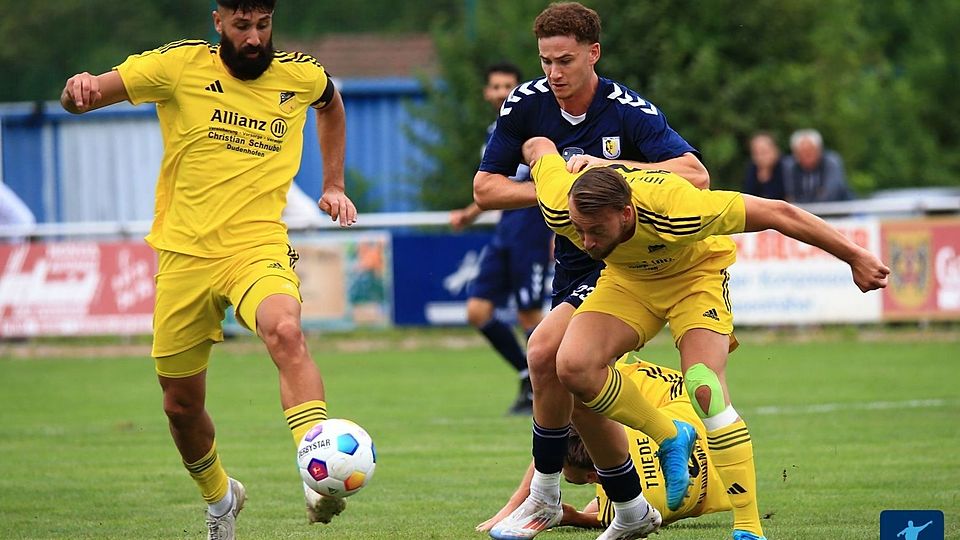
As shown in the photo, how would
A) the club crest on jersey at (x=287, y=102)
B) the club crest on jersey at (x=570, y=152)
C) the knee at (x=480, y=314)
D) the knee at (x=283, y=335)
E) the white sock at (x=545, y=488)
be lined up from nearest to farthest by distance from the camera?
the knee at (x=283, y=335), the club crest on jersey at (x=287, y=102), the white sock at (x=545, y=488), the club crest on jersey at (x=570, y=152), the knee at (x=480, y=314)

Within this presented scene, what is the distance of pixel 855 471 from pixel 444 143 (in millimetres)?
15732

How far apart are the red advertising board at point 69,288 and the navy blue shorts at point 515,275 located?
23.5 ft

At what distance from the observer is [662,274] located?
22.1 feet

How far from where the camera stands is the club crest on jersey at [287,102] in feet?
22.6

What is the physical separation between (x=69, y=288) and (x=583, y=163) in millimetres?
12865

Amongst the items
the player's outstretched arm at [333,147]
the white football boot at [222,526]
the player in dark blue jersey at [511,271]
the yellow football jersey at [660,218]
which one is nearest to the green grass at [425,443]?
the white football boot at [222,526]

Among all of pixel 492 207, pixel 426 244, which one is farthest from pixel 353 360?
pixel 492 207

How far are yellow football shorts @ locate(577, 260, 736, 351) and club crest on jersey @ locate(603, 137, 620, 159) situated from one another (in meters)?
0.61

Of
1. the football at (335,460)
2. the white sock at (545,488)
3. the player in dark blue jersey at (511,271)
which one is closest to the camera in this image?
the football at (335,460)

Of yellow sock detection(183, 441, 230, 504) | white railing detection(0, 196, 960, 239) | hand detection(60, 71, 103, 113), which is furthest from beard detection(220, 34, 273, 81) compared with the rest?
white railing detection(0, 196, 960, 239)

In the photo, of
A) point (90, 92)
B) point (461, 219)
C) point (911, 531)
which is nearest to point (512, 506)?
point (911, 531)

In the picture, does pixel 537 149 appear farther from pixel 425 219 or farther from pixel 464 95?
pixel 464 95

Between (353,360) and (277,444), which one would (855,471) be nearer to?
(277,444)

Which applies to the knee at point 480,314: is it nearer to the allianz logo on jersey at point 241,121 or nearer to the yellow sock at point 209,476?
the yellow sock at point 209,476
